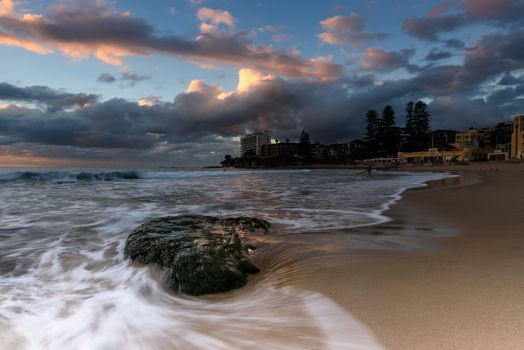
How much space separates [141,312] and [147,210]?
21.7ft

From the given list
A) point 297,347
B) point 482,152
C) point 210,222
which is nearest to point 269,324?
point 297,347

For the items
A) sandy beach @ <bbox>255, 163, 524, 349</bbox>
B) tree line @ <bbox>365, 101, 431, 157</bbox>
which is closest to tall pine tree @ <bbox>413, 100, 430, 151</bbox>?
tree line @ <bbox>365, 101, 431, 157</bbox>

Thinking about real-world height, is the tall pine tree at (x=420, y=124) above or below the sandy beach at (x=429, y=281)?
above

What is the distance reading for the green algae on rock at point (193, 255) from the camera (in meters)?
3.27

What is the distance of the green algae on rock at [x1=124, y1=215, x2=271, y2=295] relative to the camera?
3.27 m

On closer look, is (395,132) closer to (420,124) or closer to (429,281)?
(420,124)

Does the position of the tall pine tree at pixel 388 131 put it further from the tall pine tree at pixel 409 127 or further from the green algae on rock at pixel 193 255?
the green algae on rock at pixel 193 255

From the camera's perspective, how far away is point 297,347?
210 cm

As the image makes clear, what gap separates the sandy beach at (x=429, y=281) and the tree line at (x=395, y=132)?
3506 inches

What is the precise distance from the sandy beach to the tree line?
89.0 metres

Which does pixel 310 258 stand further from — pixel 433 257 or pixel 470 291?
pixel 470 291

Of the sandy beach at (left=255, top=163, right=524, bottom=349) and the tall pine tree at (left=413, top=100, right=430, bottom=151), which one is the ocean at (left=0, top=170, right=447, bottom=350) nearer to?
the sandy beach at (left=255, top=163, right=524, bottom=349)

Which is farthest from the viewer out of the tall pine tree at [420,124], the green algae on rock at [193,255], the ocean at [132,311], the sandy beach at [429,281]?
the tall pine tree at [420,124]

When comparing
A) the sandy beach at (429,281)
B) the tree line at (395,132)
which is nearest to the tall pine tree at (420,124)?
the tree line at (395,132)
